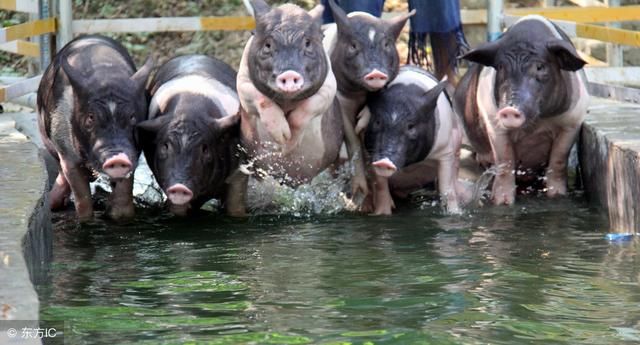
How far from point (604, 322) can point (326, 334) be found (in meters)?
1.11

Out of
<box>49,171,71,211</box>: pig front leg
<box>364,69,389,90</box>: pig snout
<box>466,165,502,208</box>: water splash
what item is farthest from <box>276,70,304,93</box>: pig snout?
<box>49,171,71,211</box>: pig front leg

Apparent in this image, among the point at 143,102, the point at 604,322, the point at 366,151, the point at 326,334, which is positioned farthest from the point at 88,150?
the point at 604,322

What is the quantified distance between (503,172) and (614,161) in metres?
1.09

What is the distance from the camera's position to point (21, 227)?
5613 millimetres

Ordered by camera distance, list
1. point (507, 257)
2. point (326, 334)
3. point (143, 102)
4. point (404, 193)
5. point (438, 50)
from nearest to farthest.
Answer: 1. point (326, 334)
2. point (507, 257)
3. point (143, 102)
4. point (404, 193)
5. point (438, 50)

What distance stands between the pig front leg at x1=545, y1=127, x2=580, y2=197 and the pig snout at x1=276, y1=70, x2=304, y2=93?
216 cm

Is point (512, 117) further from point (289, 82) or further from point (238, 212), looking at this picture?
point (238, 212)

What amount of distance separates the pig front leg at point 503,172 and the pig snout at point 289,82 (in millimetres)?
1828

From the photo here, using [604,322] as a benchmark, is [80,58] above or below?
above

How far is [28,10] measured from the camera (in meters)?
10.5

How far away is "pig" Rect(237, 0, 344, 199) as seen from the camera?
7344mm

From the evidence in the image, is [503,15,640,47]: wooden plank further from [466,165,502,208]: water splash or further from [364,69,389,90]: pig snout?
[364,69,389,90]: pig snout

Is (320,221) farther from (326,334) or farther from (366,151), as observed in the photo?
(326,334)

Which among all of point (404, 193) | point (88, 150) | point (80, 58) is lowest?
point (404, 193)
